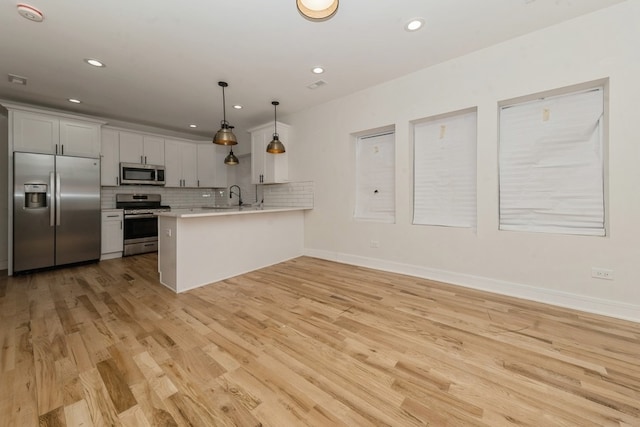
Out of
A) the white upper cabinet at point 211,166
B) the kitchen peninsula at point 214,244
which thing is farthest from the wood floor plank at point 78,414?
the white upper cabinet at point 211,166

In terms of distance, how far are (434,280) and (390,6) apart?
3.07 m

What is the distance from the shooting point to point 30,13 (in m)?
2.14

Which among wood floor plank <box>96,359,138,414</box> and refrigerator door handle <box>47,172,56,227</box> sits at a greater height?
refrigerator door handle <box>47,172,56,227</box>

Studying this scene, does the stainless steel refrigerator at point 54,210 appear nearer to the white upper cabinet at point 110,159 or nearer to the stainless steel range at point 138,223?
the white upper cabinet at point 110,159

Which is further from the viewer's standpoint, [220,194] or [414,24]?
[220,194]

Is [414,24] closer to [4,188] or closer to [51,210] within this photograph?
[51,210]

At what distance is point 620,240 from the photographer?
224 cm

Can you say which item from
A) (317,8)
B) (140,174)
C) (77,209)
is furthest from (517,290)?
(140,174)

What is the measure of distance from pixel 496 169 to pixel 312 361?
2826 millimetres

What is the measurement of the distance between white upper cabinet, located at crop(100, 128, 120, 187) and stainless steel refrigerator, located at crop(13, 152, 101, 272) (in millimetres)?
342

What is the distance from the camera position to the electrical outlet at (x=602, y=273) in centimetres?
228

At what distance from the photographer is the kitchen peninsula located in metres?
2.96

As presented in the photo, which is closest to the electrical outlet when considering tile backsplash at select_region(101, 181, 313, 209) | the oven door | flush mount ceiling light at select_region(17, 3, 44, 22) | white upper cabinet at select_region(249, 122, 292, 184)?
tile backsplash at select_region(101, 181, 313, 209)

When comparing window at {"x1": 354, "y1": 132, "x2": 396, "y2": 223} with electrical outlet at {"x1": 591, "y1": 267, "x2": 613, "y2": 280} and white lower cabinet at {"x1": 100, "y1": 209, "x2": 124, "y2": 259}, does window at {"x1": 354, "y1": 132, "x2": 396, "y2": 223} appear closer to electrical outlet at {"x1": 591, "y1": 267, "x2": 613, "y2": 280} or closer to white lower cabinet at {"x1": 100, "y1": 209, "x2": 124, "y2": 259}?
electrical outlet at {"x1": 591, "y1": 267, "x2": 613, "y2": 280}
